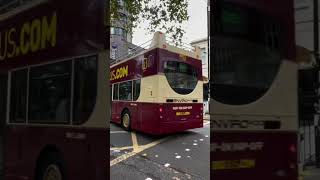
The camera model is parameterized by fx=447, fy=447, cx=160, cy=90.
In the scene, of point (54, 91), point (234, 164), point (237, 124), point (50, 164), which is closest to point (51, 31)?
point (54, 91)

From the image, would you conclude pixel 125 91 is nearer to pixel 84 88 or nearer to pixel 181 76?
pixel 181 76

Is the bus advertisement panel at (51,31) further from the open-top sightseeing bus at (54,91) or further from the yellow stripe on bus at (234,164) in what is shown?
the yellow stripe on bus at (234,164)

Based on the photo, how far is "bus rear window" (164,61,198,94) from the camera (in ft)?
43.0

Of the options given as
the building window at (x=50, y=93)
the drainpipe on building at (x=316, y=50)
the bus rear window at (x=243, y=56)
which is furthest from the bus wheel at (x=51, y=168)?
the drainpipe on building at (x=316, y=50)

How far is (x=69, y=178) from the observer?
15.9ft

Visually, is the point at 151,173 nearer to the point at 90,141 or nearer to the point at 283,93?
the point at 90,141

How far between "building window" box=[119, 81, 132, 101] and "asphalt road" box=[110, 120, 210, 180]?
1.40m

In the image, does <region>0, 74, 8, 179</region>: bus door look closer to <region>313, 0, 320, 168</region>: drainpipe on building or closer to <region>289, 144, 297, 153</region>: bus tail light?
<region>289, 144, 297, 153</region>: bus tail light

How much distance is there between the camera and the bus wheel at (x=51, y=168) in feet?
16.7

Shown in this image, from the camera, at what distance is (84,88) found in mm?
4711

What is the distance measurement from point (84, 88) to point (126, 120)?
11.3m

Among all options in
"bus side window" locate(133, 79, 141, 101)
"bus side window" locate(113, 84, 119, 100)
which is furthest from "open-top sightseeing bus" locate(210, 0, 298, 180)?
"bus side window" locate(113, 84, 119, 100)

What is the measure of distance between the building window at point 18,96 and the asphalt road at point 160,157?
2.44 metres

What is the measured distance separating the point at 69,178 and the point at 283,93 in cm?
255
